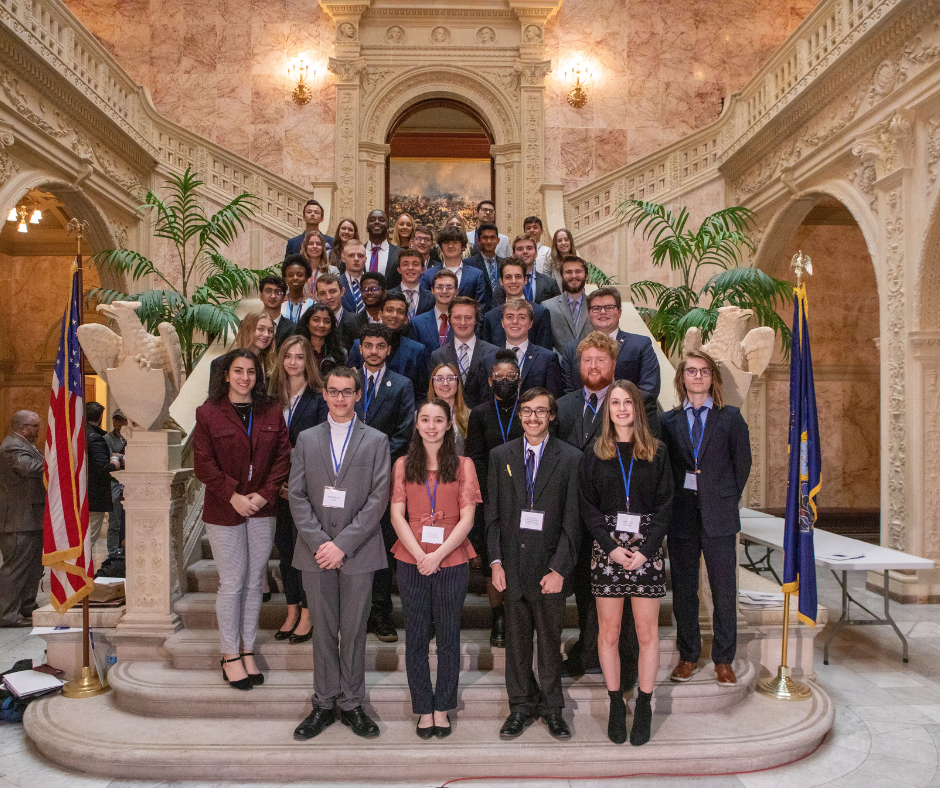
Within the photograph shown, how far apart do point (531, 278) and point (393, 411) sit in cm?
246

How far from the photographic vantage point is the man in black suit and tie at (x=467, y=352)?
4.56 meters

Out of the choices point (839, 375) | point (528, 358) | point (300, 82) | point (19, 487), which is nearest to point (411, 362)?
point (528, 358)

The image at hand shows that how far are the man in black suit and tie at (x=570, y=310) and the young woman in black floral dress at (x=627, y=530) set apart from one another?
5.83 ft

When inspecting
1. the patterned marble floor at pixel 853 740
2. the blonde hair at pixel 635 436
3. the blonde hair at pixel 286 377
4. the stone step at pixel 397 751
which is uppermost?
the blonde hair at pixel 286 377

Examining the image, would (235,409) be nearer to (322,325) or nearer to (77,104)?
A: (322,325)

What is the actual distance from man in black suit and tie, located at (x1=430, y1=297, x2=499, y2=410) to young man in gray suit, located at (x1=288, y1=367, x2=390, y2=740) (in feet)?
3.22

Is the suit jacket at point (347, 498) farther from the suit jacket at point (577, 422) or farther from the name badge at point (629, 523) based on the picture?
the name badge at point (629, 523)

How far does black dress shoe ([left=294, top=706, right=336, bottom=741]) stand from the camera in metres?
3.61

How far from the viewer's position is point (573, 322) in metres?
5.48

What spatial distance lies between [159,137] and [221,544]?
934 cm

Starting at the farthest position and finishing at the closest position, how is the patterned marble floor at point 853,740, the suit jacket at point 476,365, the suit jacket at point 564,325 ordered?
the suit jacket at point 564,325, the suit jacket at point 476,365, the patterned marble floor at point 853,740

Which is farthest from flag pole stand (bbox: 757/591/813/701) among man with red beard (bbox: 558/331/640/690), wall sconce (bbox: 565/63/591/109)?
wall sconce (bbox: 565/63/591/109)

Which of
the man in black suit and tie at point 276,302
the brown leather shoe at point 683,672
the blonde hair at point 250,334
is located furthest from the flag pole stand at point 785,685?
the man in black suit and tie at point 276,302

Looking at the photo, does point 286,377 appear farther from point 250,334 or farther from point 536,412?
point 536,412
